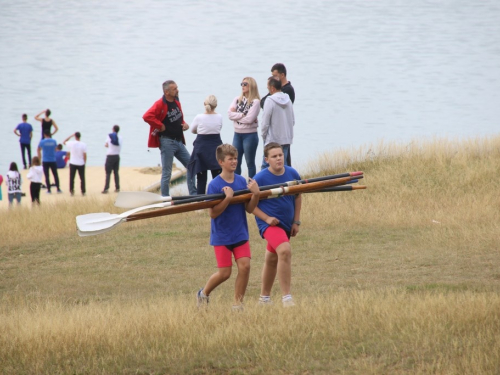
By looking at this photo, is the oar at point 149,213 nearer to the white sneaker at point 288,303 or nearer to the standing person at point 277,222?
the standing person at point 277,222

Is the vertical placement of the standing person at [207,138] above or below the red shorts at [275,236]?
above

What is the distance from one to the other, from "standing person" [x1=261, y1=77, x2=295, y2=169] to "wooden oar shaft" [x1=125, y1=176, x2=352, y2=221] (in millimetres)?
5039

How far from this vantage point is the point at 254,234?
12.6 m

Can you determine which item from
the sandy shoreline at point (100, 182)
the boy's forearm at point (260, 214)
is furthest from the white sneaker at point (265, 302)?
the sandy shoreline at point (100, 182)

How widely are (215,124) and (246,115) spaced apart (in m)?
0.51

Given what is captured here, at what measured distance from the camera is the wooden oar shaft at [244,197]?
725cm

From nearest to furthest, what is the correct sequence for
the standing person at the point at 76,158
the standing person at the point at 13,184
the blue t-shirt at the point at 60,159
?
the standing person at the point at 13,184 < the standing person at the point at 76,158 < the blue t-shirt at the point at 60,159

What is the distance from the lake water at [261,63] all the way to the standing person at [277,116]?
8.69m

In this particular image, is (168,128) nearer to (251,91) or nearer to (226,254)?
(251,91)

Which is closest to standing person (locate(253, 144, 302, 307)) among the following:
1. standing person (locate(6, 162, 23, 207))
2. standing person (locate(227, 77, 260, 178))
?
standing person (locate(227, 77, 260, 178))

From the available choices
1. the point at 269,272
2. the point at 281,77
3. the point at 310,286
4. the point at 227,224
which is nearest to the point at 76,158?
the point at 281,77

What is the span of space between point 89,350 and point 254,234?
6285mm

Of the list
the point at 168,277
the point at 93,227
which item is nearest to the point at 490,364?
the point at 93,227

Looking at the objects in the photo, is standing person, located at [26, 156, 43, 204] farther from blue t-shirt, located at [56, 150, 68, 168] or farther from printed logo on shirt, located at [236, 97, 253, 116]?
printed logo on shirt, located at [236, 97, 253, 116]
